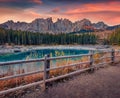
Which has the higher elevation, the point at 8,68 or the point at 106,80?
the point at 8,68

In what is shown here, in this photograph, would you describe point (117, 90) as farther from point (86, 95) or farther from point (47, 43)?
point (47, 43)

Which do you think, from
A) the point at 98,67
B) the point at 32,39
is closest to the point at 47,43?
the point at 32,39

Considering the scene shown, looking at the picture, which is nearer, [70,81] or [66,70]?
[70,81]

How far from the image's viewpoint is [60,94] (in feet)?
33.4

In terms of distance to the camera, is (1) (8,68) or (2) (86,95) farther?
(1) (8,68)

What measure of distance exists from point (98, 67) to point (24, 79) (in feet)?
28.2

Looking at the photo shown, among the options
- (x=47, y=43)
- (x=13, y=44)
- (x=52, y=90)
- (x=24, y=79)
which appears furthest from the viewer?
(x=47, y=43)

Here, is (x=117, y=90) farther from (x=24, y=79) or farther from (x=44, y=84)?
(x=24, y=79)

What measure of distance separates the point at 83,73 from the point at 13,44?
5628 inches

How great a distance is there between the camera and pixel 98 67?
62.7ft

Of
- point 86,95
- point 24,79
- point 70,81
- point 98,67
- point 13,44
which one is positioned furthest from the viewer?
point 13,44

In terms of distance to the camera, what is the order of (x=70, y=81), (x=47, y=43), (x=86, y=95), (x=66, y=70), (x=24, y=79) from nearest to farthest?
(x=86, y=95) < (x=24, y=79) < (x=70, y=81) < (x=66, y=70) < (x=47, y=43)

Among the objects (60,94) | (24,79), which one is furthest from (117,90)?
(24,79)

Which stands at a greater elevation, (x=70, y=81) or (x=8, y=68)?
(x=8, y=68)
